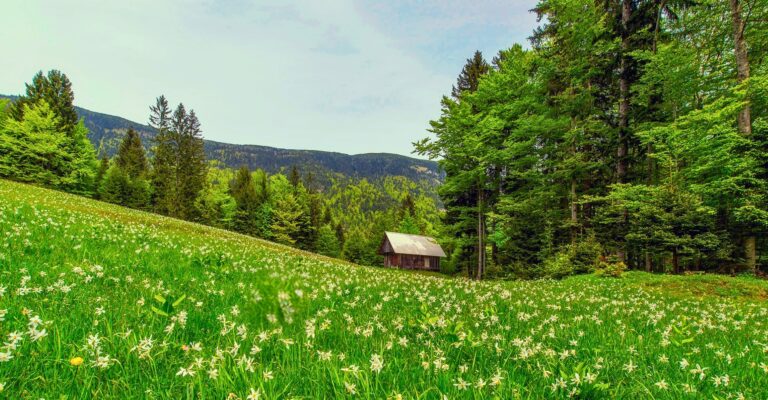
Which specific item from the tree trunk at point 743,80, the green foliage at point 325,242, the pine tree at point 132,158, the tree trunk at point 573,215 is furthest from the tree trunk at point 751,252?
the pine tree at point 132,158

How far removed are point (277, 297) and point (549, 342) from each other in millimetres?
3633

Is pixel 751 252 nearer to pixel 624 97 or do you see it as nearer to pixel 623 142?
pixel 623 142

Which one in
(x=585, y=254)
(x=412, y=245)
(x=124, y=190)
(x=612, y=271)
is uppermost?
(x=124, y=190)

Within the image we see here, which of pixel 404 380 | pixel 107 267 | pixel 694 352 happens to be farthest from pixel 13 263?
pixel 694 352

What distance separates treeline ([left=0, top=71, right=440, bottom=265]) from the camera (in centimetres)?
5516

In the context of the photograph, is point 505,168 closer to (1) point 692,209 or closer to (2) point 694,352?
(1) point 692,209

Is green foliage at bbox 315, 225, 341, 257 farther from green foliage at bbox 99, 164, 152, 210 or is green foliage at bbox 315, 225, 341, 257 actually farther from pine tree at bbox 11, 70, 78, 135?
pine tree at bbox 11, 70, 78, 135

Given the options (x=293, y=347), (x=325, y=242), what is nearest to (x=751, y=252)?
(x=293, y=347)

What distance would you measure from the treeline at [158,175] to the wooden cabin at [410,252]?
26.8ft

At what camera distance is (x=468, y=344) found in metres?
3.63

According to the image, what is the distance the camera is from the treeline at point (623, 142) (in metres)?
20.3

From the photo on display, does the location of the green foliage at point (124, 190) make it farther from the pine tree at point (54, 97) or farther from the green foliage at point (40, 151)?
the pine tree at point (54, 97)

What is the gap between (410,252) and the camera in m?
71.8

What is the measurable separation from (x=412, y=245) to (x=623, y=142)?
50.9 meters
